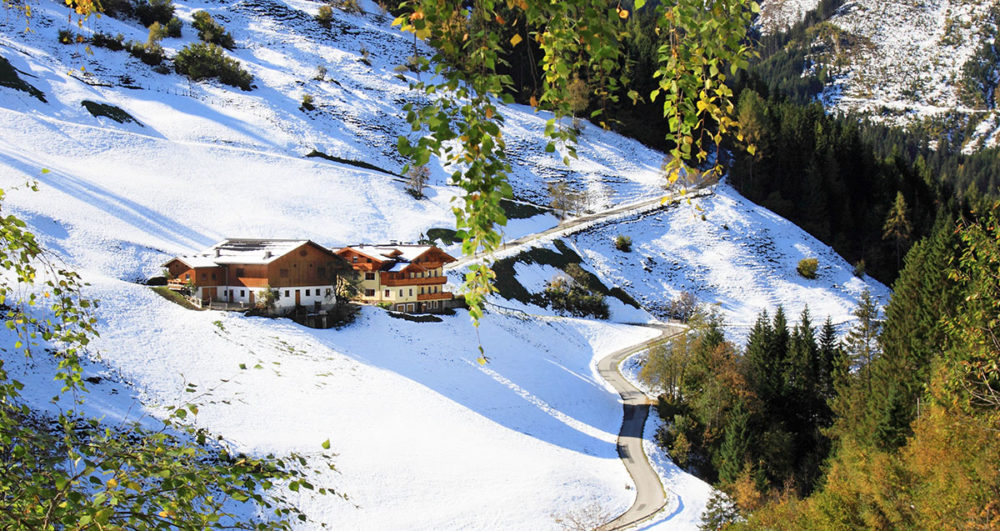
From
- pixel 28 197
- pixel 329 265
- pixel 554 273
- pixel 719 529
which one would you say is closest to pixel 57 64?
pixel 28 197

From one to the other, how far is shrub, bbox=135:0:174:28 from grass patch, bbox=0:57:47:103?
25.6 m

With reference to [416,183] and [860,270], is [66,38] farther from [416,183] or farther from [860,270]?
[860,270]

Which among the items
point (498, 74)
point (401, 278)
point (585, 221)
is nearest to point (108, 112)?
point (401, 278)

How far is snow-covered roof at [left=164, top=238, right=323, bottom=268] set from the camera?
32500 mm

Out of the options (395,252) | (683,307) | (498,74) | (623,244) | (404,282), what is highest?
(498,74)

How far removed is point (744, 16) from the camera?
263cm

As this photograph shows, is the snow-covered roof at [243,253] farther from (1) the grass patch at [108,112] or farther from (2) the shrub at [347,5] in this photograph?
(2) the shrub at [347,5]

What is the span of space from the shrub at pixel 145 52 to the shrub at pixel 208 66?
2095 millimetres

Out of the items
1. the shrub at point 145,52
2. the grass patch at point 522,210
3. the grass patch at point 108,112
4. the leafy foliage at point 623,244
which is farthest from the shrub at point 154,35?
the leafy foliage at point 623,244

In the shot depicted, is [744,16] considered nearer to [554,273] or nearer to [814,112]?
[554,273]

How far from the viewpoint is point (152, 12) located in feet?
249

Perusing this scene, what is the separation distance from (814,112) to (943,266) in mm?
64769

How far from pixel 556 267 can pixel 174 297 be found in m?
31.0

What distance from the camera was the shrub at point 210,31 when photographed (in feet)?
246
